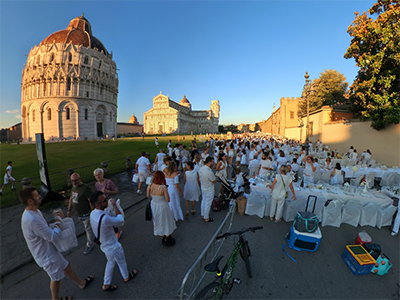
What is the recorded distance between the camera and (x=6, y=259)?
12.2 ft

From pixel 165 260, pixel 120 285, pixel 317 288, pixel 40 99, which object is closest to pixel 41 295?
pixel 120 285

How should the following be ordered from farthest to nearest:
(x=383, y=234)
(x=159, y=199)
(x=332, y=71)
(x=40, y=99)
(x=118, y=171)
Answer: (x=40, y=99), (x=332, y=71), (x=118, y=171), (x=383, y=234), (x=159, y=199)

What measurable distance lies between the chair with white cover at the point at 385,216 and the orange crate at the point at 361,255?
2.28 metres

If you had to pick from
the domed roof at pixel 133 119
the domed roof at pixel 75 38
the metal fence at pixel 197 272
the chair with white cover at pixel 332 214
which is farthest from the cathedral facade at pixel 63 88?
the domed roof at pixel 133 119

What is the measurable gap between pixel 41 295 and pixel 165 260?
2225 mm

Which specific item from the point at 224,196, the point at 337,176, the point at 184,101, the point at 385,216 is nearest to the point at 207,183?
the point at 224,196

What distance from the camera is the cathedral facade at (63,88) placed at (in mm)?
38844

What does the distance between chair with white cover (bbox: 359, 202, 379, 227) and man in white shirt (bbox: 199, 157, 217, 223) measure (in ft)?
15.0

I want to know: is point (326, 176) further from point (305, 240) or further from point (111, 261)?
point (111, 261)

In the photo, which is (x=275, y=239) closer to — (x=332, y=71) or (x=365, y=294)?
(x=365, y=294)

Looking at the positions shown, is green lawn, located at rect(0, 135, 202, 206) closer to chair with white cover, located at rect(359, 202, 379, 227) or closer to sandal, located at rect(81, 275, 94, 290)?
sandal, located at rect(81, 275, 94, 290)

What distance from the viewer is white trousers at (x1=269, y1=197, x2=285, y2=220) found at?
512 centimetres

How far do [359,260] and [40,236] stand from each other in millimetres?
5644

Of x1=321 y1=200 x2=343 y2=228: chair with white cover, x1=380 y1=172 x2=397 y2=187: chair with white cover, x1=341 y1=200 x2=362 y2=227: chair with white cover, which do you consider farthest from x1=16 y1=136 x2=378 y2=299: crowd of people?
x1=380 y1=172 x2=397 y2=187: chair with white cover
